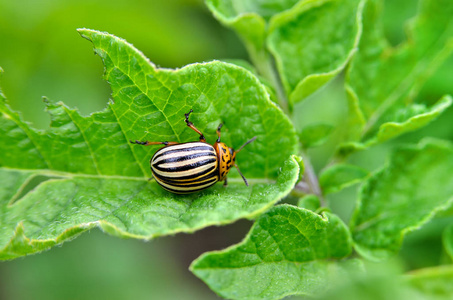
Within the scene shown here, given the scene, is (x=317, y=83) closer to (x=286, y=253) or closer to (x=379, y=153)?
(x=286, y=253)

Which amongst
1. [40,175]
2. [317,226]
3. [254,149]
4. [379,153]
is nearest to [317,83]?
[254,149]

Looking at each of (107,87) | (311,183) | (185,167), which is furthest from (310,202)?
(107,87)

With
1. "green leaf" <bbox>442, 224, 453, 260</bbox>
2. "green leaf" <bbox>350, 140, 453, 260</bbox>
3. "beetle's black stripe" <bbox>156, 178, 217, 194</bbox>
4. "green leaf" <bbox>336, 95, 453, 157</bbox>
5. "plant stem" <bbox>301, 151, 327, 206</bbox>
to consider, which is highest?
"beetle's black stripe" <bbox>156, 178, 217, 194</bbox>

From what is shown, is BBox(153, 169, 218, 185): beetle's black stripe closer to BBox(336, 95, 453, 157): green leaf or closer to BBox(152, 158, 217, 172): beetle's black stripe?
BBox(152, 158, 217, 172): beetle's black stripe

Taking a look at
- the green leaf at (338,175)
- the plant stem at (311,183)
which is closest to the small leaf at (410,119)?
the green leaf at (338,175)

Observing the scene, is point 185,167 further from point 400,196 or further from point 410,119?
point 400,196

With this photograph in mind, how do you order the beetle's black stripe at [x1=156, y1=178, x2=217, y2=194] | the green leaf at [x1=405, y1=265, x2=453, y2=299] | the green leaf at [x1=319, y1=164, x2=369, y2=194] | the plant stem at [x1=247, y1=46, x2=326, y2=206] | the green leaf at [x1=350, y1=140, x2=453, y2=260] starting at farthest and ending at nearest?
1. the plant stem at [x1=247, y1=46, x2=326, y2=206]
2. the green leaf at [x1=319, y1=164, x2=369, y2=194]
3. the green leaf at [x1=350, y1=140, x2=453, y2=260]
4. the beetle's black stripe at [x1=156, y1=178, x2=217, y2=194]
5. the green leaf at [x1=405, y1=265, x2=453, y2=299]

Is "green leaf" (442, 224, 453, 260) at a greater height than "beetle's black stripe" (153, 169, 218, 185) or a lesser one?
Answer: lesser

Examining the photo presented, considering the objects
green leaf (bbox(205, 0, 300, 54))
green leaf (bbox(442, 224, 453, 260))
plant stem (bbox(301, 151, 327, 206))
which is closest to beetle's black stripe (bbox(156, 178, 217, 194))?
plant stem (bbox(301, 151, 327, 206))
